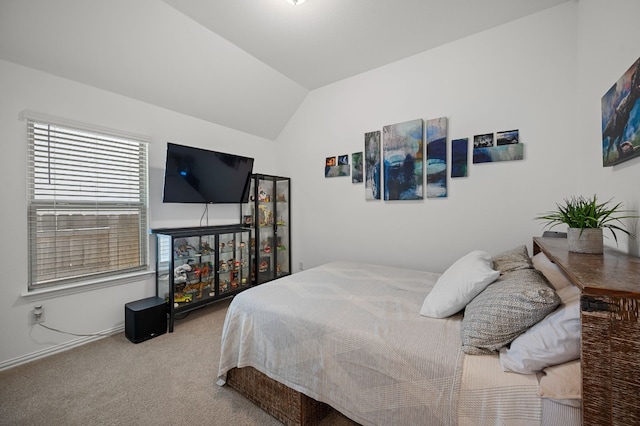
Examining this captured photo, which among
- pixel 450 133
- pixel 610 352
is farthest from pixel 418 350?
pixel 450 133

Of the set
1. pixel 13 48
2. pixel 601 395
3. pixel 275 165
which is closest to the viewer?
pixel 601 395

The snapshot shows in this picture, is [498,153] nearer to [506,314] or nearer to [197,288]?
[506,314]

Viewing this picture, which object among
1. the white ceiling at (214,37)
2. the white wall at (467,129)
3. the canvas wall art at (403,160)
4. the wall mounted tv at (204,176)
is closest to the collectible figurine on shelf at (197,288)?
the wall mounted tv at (204,176)

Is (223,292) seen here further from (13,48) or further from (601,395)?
(601,395)

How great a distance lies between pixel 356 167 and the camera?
3.43 meters

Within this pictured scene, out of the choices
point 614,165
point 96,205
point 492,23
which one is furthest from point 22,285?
point 492,23

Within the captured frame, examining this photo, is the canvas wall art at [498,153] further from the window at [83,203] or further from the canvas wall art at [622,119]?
the window at [83,203]

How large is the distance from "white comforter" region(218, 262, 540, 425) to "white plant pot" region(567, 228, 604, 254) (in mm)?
717

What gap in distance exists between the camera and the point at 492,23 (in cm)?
249

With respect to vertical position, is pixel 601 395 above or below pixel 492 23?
below

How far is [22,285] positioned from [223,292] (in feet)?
5.68

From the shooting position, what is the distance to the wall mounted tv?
2898mm

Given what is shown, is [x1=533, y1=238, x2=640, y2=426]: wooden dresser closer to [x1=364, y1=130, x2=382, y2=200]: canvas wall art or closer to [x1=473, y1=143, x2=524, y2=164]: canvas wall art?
[x1=473, y1=143, x2=524, y2=164]: canvas wall art

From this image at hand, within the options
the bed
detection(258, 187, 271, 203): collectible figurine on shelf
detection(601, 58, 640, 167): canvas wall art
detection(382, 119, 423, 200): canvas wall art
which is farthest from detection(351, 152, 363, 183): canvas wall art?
detection(601, 58, 640, 167): canvas wall art
